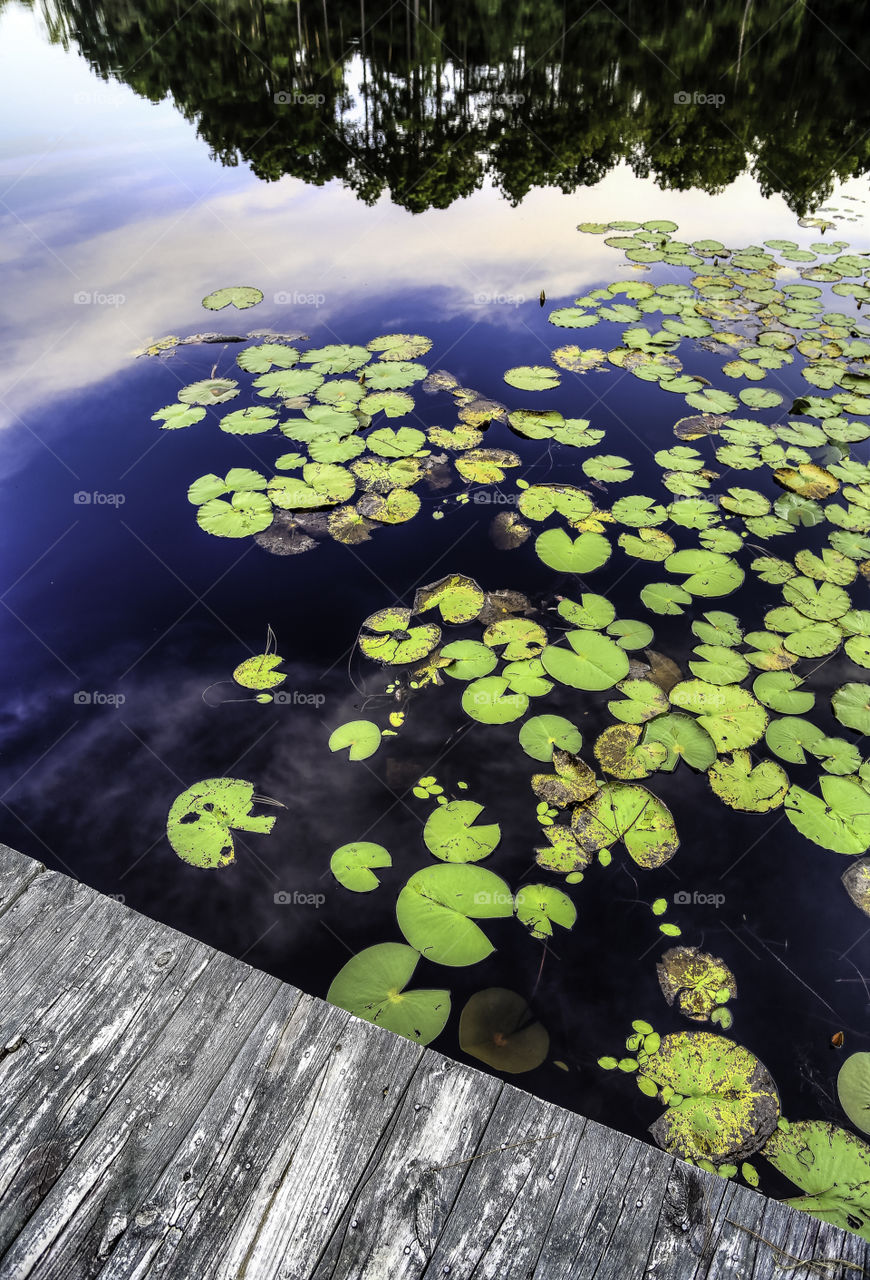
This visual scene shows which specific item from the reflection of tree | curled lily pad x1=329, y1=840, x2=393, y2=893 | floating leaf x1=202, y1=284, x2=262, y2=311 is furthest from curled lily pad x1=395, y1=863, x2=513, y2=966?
the reflection of tree

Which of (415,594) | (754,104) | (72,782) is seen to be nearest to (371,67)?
(754,104)

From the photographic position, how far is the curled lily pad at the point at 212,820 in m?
3.05

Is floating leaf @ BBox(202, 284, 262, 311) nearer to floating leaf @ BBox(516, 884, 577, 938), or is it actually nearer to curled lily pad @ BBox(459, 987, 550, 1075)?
floating leaf @ BBox(516, 884, 577, 938)

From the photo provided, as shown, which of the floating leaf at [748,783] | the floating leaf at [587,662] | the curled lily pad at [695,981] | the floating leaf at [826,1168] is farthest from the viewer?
the floating leaf at [587,662]

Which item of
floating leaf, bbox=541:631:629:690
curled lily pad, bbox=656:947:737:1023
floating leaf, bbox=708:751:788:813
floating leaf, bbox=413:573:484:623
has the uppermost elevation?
floating leaf, bbox=413:573:484:623

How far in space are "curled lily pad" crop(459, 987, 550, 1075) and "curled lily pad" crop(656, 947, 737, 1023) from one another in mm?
524

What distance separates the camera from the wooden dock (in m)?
1.61

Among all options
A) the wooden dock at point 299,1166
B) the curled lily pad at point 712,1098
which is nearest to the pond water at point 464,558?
the curled lily pad at point 712,1098

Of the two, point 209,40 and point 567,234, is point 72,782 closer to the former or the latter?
point 567,234

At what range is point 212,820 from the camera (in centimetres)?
316

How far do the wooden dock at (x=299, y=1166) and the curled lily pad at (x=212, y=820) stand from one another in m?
0.98

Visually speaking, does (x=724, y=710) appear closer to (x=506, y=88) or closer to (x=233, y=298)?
(x=233, y=298)

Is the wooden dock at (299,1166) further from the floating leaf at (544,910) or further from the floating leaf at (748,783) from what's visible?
the floating leaf at (748,783)

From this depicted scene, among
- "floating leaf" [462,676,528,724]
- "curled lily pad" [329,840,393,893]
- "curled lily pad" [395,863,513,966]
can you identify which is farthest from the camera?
"floating leaf" [462,676,528,724]
